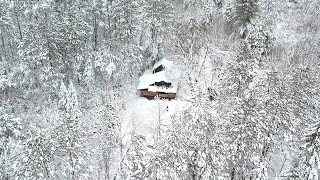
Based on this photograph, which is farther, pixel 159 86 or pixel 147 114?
pixel 159 86

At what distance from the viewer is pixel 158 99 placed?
35.6m

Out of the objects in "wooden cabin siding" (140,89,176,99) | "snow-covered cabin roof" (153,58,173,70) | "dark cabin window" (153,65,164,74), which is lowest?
"wooden cabin siding" (140,89,176,99)

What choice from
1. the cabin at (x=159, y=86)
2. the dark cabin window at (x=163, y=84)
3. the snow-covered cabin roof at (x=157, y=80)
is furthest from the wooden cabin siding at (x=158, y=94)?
the dark cabin window at (x=163, y=84)

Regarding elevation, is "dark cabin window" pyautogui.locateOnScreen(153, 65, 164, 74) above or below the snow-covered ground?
above

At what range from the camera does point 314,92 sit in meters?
29.3

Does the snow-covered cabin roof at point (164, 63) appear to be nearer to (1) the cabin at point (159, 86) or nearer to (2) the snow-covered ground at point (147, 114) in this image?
(1) the cabin at point (159, 86)

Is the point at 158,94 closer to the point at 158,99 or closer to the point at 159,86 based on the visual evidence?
the point at 159,86

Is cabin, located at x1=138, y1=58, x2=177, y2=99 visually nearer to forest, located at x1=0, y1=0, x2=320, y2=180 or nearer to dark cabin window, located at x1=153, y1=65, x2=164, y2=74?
dark cabin window, located at x1=153, y1=65, x2=164, y2=74

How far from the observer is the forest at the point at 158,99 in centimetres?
2391

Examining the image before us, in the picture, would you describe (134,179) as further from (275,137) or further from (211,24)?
(211,24)

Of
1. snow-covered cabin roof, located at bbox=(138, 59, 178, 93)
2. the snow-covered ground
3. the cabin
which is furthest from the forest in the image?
snow-covered cabin roof, located at bbox=(138, 59, 178, 93)

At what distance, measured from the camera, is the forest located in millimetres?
23906

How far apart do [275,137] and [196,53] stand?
61.8ft

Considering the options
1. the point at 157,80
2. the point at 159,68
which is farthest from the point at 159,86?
the point at 159,68
